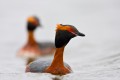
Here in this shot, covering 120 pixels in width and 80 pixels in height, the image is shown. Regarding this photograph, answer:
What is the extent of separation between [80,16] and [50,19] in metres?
2.21

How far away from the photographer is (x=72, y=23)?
4247 centimetres

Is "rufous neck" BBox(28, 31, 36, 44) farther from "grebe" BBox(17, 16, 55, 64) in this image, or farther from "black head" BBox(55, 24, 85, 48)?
"black head" BBox(55, 24, 85, 48)

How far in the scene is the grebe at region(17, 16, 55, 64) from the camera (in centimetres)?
3703

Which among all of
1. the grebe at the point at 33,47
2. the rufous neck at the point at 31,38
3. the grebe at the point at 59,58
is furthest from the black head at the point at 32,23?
the grebe at the point at 59,58

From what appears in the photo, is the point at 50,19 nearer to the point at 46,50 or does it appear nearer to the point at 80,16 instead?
the point at 80,16

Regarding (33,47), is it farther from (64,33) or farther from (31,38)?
(64,33)

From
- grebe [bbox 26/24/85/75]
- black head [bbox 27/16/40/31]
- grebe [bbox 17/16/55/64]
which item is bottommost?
grebe [bbox 17/16/55/64]

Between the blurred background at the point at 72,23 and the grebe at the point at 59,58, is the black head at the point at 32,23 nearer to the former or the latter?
the blurred background at the point at 72,23

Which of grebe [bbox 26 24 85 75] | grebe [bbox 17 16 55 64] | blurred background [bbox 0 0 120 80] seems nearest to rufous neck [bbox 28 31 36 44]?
grebe [bbox 17 16 55 64]

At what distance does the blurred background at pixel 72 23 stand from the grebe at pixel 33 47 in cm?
71

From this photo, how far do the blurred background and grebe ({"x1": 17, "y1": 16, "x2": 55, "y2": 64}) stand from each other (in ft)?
2.33

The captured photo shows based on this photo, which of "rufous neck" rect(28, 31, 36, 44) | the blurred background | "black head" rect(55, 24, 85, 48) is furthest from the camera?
"rufous neck" rect(28, 31, 36, 44)

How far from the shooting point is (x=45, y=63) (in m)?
23.0

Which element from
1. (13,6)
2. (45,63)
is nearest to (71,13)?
(13,6)
